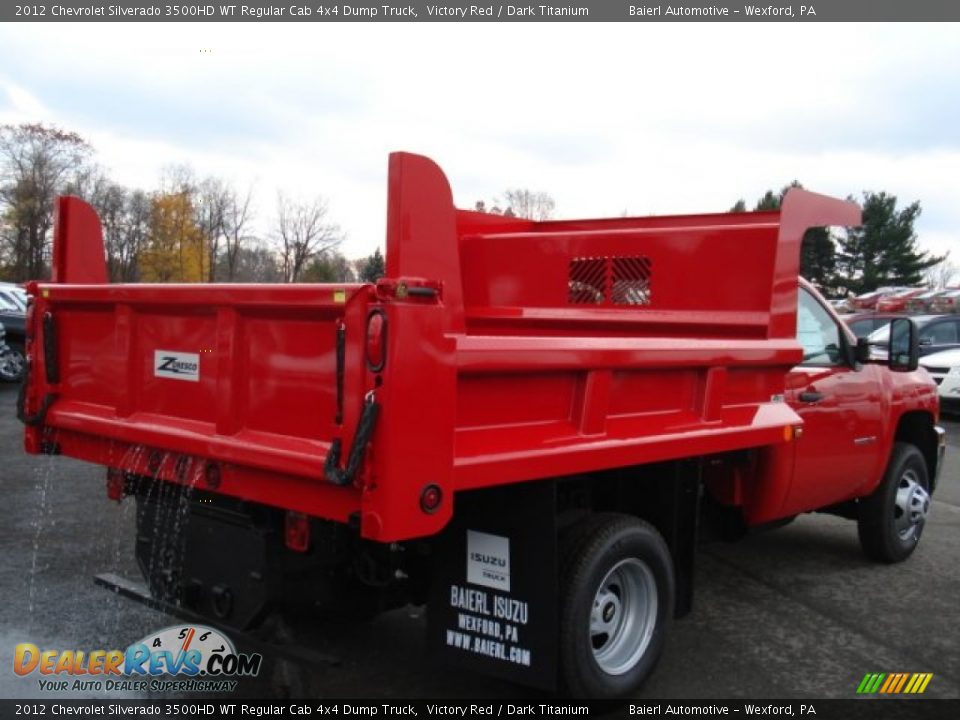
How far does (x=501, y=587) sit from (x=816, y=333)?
10.1 feet

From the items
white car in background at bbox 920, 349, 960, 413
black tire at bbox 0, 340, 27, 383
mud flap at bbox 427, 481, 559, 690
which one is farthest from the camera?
black tire at bbox 0, 340, 27, 383

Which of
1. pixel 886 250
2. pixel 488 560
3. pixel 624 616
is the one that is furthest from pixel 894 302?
pixel 488 560

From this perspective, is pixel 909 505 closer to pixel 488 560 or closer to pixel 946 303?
pixel 488 560

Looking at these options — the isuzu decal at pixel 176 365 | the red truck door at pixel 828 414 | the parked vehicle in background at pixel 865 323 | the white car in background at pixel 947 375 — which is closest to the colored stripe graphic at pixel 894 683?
the red truck door at pixel 828 414

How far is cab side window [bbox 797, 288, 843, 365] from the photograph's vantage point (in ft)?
18.0

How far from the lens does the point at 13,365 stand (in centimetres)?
1534

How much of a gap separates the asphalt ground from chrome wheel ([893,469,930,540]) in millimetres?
258

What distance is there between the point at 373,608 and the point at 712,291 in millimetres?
2525

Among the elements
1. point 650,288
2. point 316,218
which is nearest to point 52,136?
point 316,218

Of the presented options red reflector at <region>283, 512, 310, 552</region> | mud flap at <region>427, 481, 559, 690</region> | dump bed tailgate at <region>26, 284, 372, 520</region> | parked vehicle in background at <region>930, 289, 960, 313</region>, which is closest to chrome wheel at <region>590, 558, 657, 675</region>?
mud flap at <region>427, 481, 559, 690</region>

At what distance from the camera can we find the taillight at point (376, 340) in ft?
8.91

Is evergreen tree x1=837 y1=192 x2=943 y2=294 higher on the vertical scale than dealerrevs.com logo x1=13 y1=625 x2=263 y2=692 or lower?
higher

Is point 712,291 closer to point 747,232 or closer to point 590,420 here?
point 747,232

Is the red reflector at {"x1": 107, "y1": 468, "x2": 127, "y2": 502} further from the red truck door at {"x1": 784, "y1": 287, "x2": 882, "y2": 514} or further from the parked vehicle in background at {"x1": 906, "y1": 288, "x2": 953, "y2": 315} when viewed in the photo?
the parked vehicle in background at {"x1": 906, "y1": 288, "x2": 953, "y2": 315}
